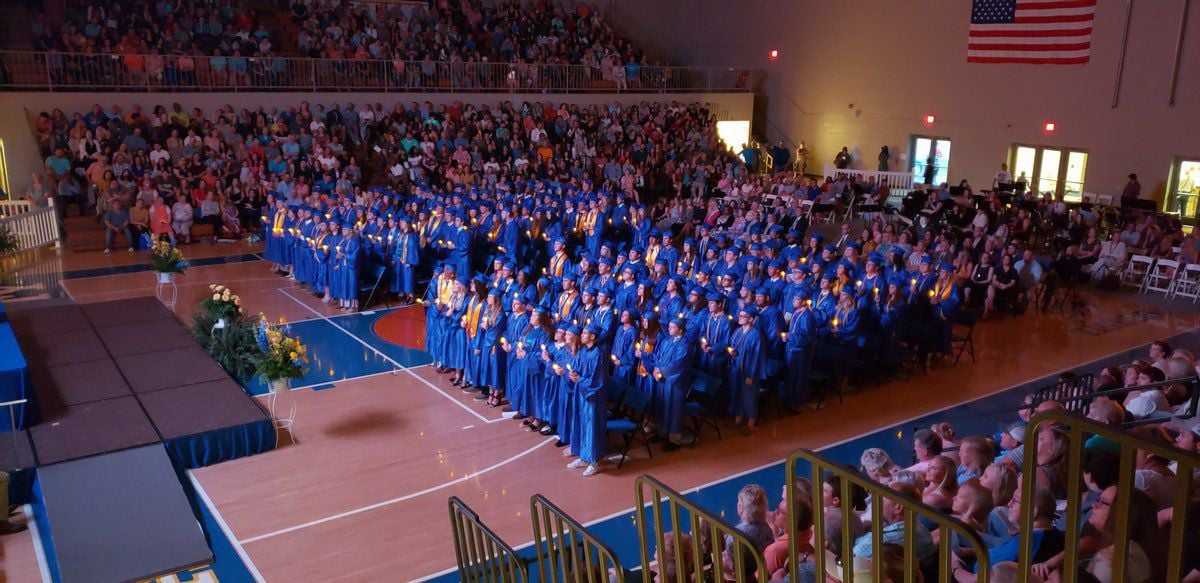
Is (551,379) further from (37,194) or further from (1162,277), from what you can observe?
(37,194)

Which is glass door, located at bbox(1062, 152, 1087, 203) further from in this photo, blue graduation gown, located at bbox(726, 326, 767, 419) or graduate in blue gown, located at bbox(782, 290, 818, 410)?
blue graduation gown, located at bbox(726, 326, 767, 419)

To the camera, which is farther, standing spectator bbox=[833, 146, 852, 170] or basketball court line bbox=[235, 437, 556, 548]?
standing spectator bbox=[833, 146, 852, 170]

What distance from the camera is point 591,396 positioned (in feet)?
31.8

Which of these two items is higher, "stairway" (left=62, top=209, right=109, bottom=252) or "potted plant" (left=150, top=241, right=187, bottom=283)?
"potted plant" (left=150, top=241, right=187, bottom=283)

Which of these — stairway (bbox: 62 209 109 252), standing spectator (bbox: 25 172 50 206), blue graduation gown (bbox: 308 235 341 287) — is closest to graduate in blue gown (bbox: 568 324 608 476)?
blue graduation gown (bbox: 308 235 341 287)

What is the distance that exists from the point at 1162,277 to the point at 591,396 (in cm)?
1486

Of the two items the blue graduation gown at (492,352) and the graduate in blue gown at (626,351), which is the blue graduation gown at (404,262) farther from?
the graduate in blue gown at (626,351)

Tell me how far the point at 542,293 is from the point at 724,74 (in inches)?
937

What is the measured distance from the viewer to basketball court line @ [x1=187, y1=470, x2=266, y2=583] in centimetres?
783

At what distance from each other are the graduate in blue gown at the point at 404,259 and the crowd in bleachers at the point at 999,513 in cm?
1104

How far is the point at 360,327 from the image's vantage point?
51.1 feet

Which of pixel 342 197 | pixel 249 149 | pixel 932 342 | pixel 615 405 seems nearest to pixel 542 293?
pixel 615 405

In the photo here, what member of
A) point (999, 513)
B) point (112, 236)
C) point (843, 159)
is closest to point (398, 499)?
point (999, 513)

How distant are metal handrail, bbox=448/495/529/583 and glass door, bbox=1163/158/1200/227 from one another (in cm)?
2287
